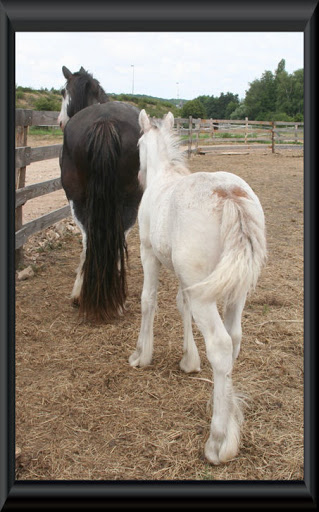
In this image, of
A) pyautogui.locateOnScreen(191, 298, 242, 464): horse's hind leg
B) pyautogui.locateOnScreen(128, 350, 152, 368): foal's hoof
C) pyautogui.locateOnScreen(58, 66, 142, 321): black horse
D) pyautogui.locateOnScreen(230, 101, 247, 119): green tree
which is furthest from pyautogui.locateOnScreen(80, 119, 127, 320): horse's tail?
pyautogui.locateOnScreen(230, 101, 247, 119): green tree

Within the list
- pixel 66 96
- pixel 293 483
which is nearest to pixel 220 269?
pixel 293 483

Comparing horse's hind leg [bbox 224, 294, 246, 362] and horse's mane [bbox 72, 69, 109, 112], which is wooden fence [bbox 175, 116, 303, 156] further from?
horse's hind leg [bbox 224, 294, 246, 362]

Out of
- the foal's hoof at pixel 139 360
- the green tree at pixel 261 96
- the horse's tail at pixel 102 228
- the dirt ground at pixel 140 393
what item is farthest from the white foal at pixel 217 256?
the green tree at pixel 261 96

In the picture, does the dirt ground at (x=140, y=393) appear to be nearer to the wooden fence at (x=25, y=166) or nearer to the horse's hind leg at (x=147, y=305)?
the horse's hind leg at (x=147, y=305)

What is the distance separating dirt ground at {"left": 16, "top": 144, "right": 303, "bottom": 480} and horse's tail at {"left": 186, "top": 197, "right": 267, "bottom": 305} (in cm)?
89

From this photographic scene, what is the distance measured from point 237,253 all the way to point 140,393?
4.58 ft

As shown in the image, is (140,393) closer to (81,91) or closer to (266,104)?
(81,91)

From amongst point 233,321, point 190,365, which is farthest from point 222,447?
point 190,365

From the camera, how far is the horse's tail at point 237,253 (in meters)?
2.01

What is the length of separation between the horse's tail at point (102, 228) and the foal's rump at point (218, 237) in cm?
154

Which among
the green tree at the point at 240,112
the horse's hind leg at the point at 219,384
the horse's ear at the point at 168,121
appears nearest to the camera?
the horse's hind leg at the point at 219,384

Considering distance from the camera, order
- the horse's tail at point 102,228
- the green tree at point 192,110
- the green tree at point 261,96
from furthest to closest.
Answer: the green tree at point 192,110 → the green tree at point 261,96 → the horse's tail at point 102,228

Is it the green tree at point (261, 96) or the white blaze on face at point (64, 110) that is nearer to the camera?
the white blaze on face at point (64, 110)

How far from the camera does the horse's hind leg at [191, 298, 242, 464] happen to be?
2.21m
